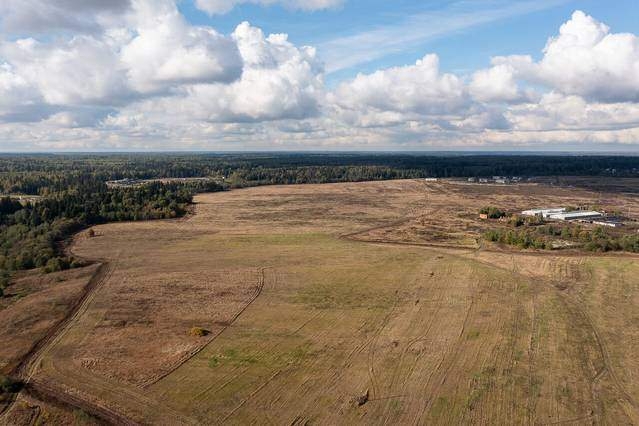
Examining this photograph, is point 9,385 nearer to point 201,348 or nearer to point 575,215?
point 201,348

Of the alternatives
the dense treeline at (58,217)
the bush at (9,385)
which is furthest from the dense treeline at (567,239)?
the bush at (9,385)

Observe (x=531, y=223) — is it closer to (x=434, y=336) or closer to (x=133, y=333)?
(x=434, y=336)

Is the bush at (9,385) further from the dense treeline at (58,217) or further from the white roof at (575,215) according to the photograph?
the white roof at (575,215)

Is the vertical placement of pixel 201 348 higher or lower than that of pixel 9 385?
lower

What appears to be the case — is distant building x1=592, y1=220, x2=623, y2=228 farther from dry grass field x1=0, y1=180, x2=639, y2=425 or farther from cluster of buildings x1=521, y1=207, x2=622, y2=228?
dry grass field x1=0, y1=180, x2=639, y2=425

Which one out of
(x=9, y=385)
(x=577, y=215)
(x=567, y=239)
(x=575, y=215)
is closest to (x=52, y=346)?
(x=9, y=385)

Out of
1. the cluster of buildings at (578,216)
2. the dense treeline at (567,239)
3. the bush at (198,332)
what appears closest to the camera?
the bush at (198,332)

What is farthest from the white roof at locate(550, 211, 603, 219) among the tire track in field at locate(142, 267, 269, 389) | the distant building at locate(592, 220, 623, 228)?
the tire track in field at locate(142, 267, 269, 389)
